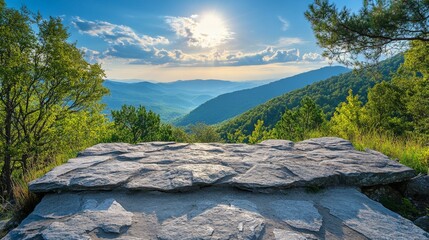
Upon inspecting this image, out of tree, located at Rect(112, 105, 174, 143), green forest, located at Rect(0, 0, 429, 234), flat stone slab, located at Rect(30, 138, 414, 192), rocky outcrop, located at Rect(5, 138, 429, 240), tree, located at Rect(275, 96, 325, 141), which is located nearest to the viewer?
rocky outcrop, located at Rect(5, 138, 429, 240)

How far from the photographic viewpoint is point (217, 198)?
343cm

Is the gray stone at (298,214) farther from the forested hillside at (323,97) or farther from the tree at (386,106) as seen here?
the forested hillside at (323,97)

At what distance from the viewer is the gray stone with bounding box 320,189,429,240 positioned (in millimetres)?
2721

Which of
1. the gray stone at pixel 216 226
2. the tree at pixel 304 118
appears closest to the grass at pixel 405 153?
the gray stone at pixel 216 226

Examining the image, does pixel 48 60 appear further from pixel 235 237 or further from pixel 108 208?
pixel 235 237

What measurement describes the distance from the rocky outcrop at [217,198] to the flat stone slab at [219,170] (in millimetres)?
14

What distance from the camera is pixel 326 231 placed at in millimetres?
2764

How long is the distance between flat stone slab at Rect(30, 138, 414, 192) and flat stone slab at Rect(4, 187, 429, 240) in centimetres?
13

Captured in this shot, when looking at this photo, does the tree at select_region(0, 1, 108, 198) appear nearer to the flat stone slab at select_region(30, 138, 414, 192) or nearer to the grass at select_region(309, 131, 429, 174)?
the flat stone slab at select_region(30, 138, 414, 192)

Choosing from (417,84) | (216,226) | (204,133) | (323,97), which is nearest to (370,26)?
(216,226)

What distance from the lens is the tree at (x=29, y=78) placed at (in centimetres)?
1037

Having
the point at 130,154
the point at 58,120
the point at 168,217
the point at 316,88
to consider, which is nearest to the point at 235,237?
the point at 168,217

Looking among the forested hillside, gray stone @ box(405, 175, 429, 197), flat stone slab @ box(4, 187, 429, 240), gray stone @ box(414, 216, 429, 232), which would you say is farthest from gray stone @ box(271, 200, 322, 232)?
the forested hillside

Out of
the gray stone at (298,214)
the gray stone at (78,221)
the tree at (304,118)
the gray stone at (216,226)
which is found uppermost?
the gray stone at (78,221)
